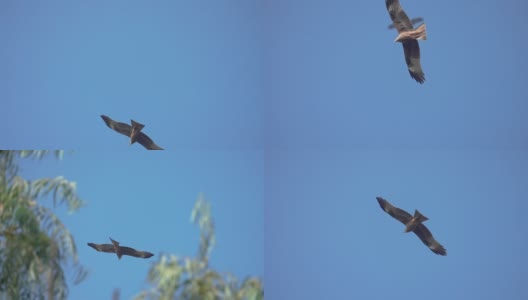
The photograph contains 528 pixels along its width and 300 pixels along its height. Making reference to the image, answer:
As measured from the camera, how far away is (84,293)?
8.32ft

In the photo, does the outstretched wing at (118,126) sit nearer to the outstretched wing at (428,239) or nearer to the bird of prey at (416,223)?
the bird of prey at (416,223)

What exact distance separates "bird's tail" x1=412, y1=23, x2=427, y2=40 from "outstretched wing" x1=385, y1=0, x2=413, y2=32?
4 cm

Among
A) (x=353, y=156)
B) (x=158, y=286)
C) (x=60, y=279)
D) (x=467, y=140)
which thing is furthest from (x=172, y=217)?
(x=467, y=140)

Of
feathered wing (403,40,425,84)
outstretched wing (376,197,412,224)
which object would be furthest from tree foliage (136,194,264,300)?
feathered wing (403,40,425,84)

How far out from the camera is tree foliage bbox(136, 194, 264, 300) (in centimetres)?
264

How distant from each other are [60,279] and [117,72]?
69 centimetres

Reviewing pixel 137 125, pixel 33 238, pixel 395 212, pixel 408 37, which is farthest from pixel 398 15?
pixel 33 238

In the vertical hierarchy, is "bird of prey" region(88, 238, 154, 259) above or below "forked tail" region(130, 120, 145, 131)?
below

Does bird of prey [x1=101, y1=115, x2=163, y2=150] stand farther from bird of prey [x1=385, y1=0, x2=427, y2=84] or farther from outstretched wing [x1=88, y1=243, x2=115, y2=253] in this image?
bird of prey [x1=385, y1=0, x2=427, y2=84]

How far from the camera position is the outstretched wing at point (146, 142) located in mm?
2625

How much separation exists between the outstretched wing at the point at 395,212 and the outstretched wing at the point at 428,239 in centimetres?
5

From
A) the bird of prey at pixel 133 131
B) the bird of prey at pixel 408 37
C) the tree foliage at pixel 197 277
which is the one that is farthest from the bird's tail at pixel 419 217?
A: the bird of prey at pixel 133 131

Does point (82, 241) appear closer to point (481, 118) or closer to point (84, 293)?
point (84, 293)

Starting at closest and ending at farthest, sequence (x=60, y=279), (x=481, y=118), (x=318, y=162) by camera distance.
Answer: (x=481, y=118) → (x=60, y=279) → (x=318, y=162)
